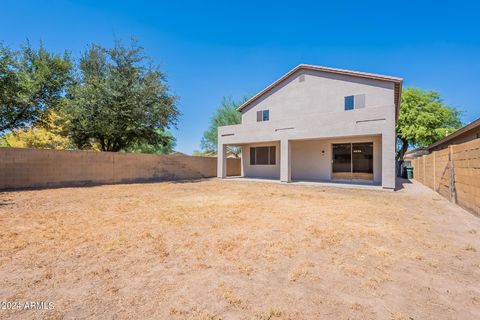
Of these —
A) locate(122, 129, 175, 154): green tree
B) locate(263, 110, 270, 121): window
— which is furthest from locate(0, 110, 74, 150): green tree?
locate(263, 110, 270, 121): window

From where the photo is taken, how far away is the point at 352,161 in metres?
13.0

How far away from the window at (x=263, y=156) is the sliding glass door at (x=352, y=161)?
4374mm

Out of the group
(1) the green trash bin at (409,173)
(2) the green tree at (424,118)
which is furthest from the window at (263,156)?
(2) the green tree at (424,118)

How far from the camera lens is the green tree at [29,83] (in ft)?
41.1

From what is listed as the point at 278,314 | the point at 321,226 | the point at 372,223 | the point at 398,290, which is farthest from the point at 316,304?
the point at 372,223

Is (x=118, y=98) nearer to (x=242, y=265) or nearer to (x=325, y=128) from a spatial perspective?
(x=325, y=128)

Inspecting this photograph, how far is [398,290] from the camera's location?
2.37m

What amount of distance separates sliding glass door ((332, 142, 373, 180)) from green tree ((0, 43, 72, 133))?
18.4 metres

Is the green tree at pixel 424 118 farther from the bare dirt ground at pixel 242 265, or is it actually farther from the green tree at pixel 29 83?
the green tree at pixel 29 83

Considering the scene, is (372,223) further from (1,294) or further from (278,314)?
(1,294)

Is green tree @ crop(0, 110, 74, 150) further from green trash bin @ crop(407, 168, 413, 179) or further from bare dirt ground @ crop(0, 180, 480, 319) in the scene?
green trash bin @ crop(407, 168, 413, 179)

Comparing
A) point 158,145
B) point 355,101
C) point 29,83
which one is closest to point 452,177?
point 355,101

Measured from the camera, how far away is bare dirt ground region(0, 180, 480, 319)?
208cm

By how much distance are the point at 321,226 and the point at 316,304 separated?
9.11 feet
